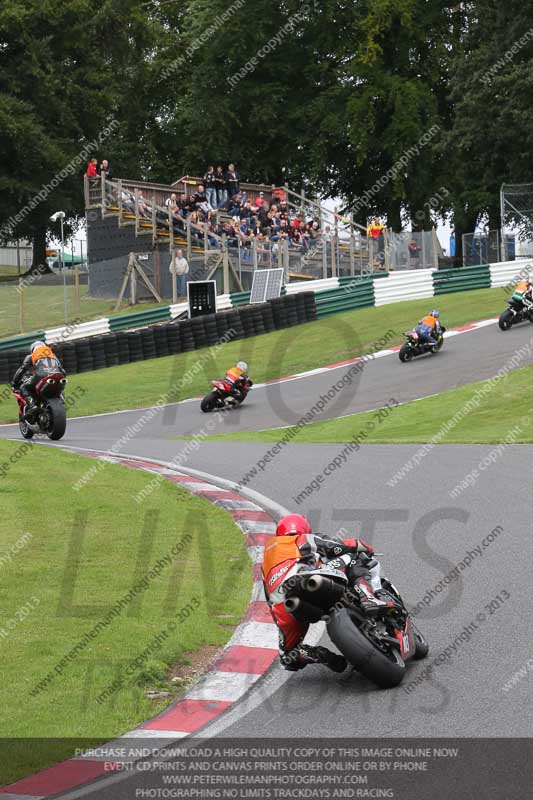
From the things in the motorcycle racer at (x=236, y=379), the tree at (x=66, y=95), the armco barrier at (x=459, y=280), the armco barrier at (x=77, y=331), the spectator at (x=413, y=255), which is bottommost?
the motorcycle racer at (x=236, y=379)

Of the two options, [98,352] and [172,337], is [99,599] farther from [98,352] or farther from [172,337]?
[172,337]

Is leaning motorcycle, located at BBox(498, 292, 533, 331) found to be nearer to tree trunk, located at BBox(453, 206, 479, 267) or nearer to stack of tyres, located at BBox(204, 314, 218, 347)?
stack of tyres, located at BBox(204, 314, 218, 347)

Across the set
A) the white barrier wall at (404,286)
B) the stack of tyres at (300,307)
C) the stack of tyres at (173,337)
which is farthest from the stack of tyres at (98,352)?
the white barrier wall at (404,286)

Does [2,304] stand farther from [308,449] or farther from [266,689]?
[266,689]

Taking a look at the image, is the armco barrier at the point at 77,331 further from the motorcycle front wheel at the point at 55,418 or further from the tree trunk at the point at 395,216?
the tree trunk at the point at 395,216

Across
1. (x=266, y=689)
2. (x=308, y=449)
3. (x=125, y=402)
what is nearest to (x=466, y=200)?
(x=125, y=402)

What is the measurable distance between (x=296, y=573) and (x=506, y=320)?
20.7 m

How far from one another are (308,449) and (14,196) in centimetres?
3671

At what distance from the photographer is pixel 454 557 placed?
8867mm

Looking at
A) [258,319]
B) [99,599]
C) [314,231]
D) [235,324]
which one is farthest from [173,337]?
[99,599]

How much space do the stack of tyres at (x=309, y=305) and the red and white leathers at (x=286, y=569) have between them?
23820 millimetres

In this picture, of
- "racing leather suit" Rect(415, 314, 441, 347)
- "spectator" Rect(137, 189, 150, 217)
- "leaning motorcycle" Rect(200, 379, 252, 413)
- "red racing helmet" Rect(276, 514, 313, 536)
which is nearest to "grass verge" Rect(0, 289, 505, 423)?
"leaning motorcycle" Rect(200, 379, 252, 413)

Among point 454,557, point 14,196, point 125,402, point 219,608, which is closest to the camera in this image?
point 219,608

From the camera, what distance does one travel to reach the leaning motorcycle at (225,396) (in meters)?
21.6
